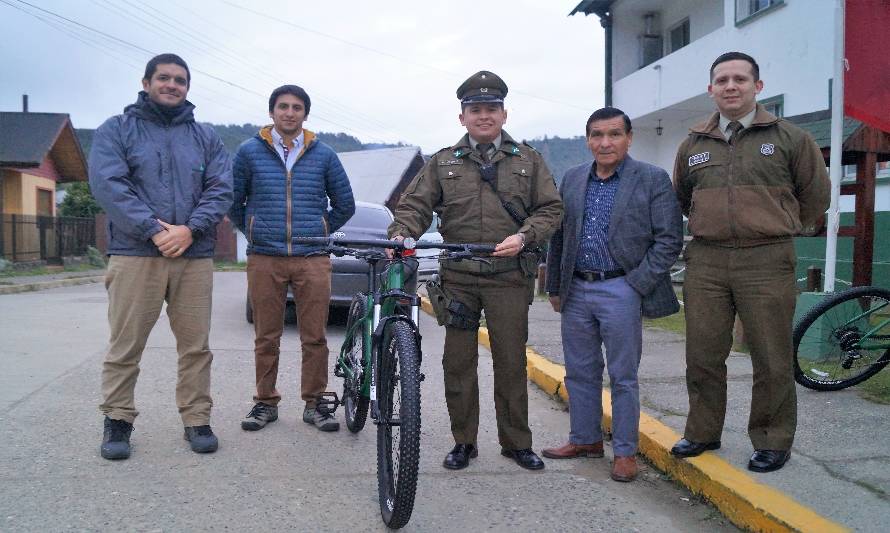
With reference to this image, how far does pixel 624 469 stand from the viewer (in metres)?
4.04

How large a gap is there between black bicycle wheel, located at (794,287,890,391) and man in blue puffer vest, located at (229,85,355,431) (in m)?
3.33

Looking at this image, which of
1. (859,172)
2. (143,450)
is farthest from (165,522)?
(859,172)

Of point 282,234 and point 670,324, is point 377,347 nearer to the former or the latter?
point 282,234

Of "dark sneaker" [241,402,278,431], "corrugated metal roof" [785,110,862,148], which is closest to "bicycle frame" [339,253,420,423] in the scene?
"dark sneaker" [241,402,278,431]

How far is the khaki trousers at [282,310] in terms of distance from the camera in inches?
195

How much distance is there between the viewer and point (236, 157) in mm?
4984

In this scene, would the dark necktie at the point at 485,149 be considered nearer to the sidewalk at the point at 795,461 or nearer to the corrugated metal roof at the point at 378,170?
the sidewalk at the point at 795,461

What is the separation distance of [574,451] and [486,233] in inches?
54.6

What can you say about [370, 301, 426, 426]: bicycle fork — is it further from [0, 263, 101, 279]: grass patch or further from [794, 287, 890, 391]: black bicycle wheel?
[0, 263, 101, 279]: grass patch

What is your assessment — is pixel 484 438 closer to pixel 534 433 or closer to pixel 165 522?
pixel 534 433

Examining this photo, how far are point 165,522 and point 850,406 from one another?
14.1 ft

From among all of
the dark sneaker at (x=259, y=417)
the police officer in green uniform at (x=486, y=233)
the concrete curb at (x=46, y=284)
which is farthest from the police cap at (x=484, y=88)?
the concrete curb at (x=46, y=284)

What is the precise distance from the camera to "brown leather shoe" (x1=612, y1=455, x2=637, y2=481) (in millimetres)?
4035

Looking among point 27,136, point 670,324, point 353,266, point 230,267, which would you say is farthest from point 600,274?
point 230,267
